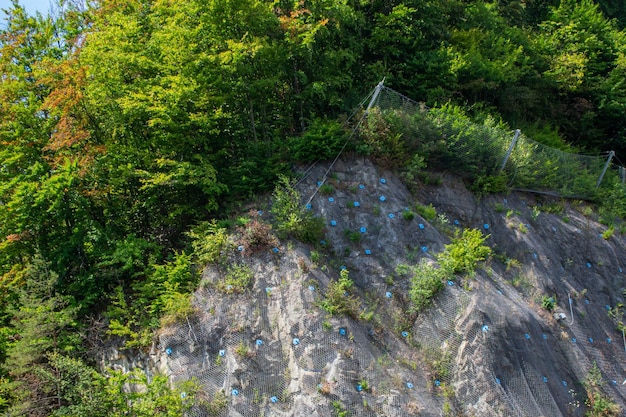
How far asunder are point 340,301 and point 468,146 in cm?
544

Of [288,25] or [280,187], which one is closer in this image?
[280,187]

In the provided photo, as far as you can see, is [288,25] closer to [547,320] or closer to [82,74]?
[82,74]

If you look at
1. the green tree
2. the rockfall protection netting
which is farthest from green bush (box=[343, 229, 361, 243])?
the green tree

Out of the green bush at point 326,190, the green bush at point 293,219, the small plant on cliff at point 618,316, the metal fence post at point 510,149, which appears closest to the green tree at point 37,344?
the green bush at point 293,219

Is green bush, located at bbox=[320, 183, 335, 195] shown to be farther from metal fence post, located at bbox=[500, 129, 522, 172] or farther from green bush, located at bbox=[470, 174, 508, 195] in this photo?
metal fence post, located at bbox=[500, 129, 522, 172]

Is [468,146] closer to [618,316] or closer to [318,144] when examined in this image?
[318,144]

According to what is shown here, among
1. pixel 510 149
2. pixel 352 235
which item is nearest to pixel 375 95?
pixel 352 235

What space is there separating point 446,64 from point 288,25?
533 centimetres

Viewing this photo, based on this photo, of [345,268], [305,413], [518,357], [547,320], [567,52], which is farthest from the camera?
[567,52]

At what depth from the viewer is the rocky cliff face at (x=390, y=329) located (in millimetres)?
7397

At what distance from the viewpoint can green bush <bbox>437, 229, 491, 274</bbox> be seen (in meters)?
8.96

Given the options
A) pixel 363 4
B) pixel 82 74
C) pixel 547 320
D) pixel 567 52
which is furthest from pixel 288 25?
pixel 567 52

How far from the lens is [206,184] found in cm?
932

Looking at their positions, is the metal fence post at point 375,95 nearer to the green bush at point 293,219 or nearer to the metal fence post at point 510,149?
the green bush at point 293,219
